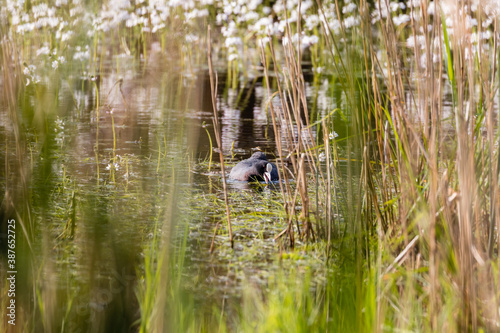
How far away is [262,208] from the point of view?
1965 mm

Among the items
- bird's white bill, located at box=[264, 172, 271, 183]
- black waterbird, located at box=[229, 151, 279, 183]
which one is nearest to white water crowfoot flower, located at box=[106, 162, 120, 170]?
black waterbird, located at box=[229, 151, 279, 183]

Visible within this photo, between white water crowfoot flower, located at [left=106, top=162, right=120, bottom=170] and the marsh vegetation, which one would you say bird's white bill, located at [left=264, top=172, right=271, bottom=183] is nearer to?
the marsh vegetation

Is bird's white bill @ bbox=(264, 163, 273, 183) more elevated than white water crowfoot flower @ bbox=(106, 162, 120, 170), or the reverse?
white water crowfoot flower @ bbox=(106, 162, 120, 170)

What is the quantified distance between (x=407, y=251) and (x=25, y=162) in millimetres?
685

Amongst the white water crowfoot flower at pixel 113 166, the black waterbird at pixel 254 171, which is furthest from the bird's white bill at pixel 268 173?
the white water crowfoot flower at pixel 113 166

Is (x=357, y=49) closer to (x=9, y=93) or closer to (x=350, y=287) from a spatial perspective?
(x=350, y=287)

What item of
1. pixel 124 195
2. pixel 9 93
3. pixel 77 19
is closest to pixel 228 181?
pixel 124 195

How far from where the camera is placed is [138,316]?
117 cm

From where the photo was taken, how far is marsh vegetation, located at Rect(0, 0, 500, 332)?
0.77 meters

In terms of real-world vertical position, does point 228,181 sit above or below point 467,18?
below

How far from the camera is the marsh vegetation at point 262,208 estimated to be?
770mm

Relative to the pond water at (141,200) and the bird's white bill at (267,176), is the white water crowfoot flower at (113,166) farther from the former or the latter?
the bird's white bill at (267,176)

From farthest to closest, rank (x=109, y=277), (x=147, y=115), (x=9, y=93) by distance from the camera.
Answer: (x=147, y=115) → (x=9, y=93) → (x=109, y=277)

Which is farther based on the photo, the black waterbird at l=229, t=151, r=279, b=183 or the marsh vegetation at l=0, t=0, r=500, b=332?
the black waterbird at l=229, t=151, r=279, b=183
